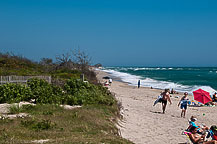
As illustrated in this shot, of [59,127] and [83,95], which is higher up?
[83,95]

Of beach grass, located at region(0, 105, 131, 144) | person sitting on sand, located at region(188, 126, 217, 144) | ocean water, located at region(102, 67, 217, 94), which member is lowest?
ocean water, located at region(102, 67, 217, 94)

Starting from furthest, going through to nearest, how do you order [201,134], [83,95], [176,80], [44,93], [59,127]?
[176,80] → [83,95] → [44,93] → [201,134] → [59,127]

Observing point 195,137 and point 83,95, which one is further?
point 83,95

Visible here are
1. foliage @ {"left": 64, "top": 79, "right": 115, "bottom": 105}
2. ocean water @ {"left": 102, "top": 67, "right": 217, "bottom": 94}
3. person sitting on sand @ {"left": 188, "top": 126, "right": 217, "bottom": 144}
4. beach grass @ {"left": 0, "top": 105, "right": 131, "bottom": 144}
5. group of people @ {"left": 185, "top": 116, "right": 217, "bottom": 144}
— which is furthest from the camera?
ocean water @ {"left": 102, "top": 67, "right": 217, "bottom": 94}

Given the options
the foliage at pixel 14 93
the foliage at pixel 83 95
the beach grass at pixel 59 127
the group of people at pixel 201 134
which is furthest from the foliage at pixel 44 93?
the group of people at pixel 201 134

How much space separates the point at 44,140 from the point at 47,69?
64.9 feet

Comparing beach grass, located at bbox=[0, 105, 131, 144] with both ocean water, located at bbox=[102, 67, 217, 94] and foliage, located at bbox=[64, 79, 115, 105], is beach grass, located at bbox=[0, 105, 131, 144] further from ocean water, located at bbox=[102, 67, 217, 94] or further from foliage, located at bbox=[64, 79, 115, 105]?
ocean water, located at bbox=[102, 67, 217, 94]

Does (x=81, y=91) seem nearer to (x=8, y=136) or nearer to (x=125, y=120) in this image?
(x=125, y=120)

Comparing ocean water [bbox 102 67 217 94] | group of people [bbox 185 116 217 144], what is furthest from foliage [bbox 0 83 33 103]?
ocean water [bbox 102 67 217 94]

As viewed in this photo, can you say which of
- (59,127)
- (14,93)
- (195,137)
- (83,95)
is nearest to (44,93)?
(14,93)

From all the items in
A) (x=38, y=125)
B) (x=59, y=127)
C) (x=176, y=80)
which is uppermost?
(x=38, y=125)

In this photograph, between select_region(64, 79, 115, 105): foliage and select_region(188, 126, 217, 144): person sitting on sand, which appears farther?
select_region(64, 79, 115, 105): foliage

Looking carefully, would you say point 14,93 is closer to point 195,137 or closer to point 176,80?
point 195,137

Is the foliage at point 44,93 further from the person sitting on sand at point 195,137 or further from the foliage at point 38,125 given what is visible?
the person sitting on sand at point 195,137
